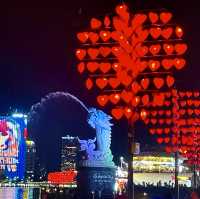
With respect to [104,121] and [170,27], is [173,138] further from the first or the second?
A: [170,27]

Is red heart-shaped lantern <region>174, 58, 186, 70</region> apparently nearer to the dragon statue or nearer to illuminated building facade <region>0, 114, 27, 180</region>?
the dragon statue

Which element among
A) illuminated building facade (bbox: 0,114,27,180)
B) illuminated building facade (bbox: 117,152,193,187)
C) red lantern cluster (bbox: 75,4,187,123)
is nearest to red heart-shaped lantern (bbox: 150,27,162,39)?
red lantern cluster (bbox: 75,4,187,123)

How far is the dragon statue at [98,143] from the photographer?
36.6m

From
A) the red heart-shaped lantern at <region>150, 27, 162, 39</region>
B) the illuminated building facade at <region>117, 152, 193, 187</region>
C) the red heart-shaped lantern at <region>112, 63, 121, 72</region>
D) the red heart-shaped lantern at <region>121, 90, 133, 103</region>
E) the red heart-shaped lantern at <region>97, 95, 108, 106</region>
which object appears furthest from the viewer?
the illuminated building facade at <region>117, 152, 193, 187</region>

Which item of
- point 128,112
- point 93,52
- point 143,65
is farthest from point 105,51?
point 128,112

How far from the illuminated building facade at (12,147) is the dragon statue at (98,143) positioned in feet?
122

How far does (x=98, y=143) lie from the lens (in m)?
37.3

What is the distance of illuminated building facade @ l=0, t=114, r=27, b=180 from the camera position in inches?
2881

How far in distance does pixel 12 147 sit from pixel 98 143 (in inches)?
1500

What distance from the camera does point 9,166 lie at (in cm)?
7375

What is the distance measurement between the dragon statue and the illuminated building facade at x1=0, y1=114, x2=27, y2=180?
37070mm

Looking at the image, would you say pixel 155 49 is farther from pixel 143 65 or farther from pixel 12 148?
pixel 12 148

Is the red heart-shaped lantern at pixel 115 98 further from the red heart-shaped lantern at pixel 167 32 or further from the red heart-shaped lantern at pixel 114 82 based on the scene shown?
the red heart-shaped lantern at pixel 167 32

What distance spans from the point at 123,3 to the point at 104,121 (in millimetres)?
20046
